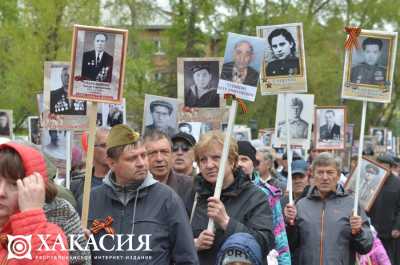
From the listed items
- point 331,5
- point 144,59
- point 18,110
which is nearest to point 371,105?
point 331,5

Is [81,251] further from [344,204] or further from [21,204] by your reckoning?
[344,204]

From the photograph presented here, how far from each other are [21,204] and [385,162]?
8925 mm

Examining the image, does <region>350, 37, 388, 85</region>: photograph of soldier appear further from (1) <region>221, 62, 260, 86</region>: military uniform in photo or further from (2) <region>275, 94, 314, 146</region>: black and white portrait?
(2) <region>275, 94, 314, 146</region>: black and white portrait

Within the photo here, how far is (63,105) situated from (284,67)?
2.61 metres

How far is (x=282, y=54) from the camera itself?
7547mm

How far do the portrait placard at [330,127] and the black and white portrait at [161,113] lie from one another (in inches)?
166

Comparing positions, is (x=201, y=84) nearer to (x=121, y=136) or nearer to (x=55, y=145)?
(x=55, y=145)

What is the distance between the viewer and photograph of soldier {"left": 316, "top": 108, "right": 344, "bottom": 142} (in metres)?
14.1

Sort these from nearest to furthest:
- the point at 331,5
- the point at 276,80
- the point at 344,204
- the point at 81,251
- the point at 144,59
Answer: the point at 81,251, the point at 344,204, the point at 276,80, the point at 144,59, the point at 331,5

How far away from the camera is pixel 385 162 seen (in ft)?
37.8

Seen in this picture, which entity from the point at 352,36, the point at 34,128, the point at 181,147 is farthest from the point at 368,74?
the point at 34,128

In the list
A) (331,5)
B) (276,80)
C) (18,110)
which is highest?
(331,5)

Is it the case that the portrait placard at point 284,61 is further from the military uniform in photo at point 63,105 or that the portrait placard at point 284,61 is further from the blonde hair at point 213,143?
the military uniform in photo at point 63,105

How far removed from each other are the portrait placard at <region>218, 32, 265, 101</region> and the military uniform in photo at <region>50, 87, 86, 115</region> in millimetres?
3345
